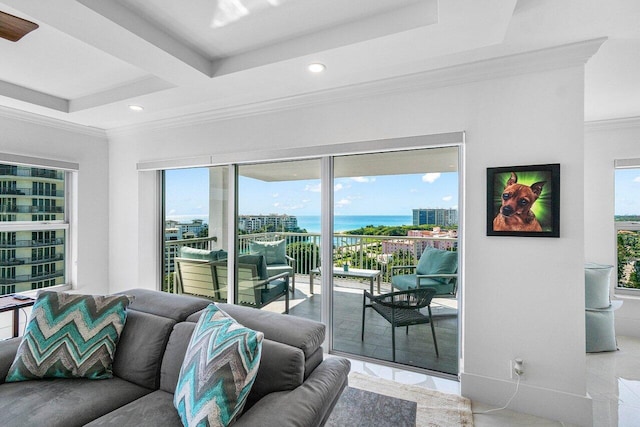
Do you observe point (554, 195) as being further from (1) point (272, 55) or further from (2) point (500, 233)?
(1) point (272, 55)

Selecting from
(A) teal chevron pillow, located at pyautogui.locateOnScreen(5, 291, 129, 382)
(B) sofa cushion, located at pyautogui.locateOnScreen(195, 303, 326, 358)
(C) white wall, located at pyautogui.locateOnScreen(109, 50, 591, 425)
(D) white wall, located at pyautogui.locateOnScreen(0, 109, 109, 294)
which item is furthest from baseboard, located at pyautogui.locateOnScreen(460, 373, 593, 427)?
(D) white wall, located at pyautogui.locateOnScreen(0, 109, 109, 294)

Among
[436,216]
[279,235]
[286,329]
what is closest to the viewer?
[286,329]

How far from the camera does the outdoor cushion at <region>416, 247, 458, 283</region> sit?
256 centimetres

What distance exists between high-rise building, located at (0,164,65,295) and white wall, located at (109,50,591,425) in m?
3.50

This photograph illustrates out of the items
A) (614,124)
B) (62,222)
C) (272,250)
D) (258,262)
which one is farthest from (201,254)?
(614,124)

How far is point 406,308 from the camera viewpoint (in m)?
2.72

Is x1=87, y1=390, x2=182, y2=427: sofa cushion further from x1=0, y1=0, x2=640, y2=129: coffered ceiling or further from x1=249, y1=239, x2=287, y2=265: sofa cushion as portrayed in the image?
x1=0, y1=0, x2=640, y2=129: coffered ceiling

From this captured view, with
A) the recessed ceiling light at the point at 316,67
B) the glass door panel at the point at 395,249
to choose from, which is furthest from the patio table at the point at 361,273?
the recessed ceiling light at the point at 316,67

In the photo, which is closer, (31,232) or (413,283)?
(413,283)

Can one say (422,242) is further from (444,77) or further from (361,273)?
(444,77)

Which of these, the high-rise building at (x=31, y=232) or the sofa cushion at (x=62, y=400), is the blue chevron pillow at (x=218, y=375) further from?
the high-rise building at (x=31, y=232)

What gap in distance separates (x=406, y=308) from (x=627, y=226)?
120 inches

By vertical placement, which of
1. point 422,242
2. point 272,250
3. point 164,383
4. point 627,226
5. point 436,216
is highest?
point 436,216

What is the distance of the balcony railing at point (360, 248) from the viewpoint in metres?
2.68
